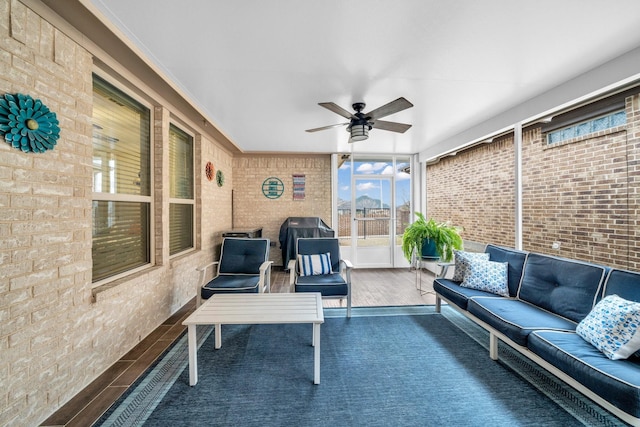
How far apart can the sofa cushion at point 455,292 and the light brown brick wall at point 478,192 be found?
4.38 ft

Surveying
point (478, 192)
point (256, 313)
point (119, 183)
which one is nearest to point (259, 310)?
point (256, 313)

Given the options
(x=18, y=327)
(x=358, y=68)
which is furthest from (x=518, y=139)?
(x=18, y=327)

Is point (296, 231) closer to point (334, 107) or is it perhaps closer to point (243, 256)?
point (243, 256)

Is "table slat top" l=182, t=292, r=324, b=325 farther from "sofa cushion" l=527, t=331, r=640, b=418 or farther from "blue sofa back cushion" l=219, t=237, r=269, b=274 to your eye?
"sofa cushion" l=527, t=331, r=640, b=418

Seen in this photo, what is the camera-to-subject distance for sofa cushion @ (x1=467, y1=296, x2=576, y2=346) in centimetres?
201

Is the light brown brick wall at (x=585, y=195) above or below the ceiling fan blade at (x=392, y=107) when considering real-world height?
below

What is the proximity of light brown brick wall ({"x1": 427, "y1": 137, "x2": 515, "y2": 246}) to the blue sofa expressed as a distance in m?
1.05

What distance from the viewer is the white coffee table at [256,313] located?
199cm

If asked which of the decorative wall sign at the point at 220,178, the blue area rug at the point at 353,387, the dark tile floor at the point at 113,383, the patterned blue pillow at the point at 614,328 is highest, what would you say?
the decorative wall sign at the point at 220,178

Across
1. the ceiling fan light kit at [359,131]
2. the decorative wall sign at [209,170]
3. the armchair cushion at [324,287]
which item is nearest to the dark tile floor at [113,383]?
the armchair cushion at [324,287]

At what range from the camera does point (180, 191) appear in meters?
3.77

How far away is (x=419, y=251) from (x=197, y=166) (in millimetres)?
3725

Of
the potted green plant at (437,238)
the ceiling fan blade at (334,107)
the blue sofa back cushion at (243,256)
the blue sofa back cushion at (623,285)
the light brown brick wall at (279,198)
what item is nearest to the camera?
the blue sofa back cushion at (623,285)

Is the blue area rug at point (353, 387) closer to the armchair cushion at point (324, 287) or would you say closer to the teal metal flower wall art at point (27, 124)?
the armchair cushion at point (324, 287)
